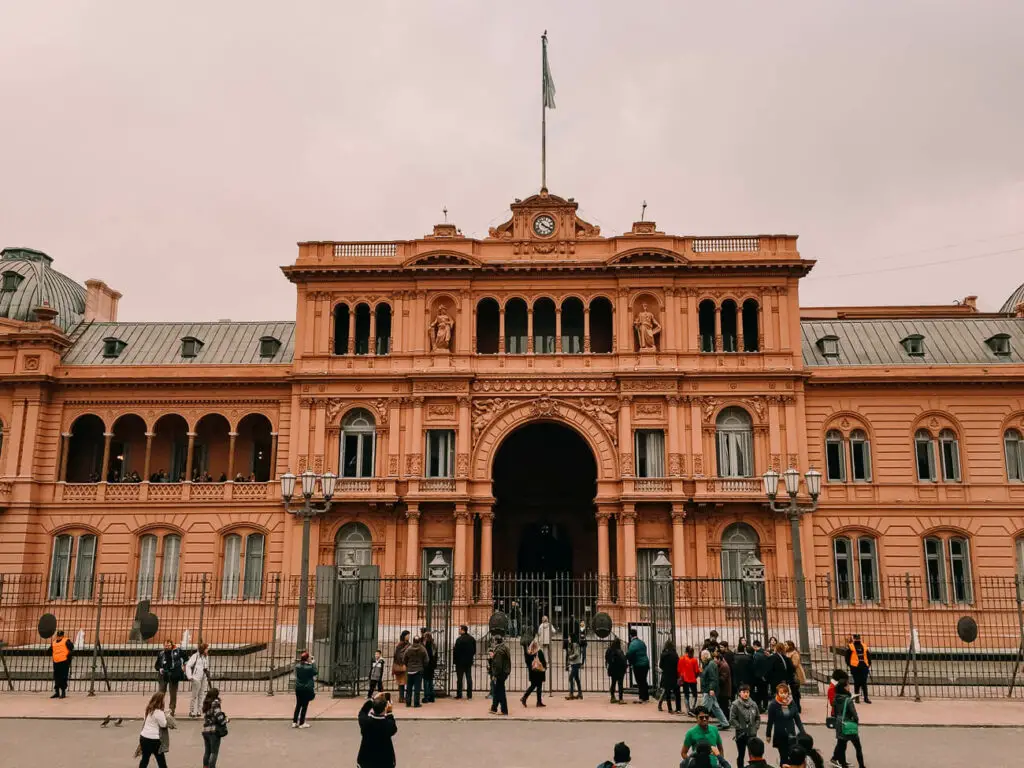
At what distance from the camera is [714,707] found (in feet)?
55.3

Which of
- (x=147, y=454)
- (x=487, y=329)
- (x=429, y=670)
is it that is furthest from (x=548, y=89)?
(x=429, y=670)

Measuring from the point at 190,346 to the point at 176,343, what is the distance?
1.71 m

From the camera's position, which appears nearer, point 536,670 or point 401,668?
point 536,670

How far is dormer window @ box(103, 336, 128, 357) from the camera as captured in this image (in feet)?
139

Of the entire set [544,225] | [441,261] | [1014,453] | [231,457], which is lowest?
[231,457]

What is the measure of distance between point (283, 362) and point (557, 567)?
56.4ft

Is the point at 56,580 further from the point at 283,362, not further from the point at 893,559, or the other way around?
the point at 893,559

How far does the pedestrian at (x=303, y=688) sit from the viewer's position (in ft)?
60.2

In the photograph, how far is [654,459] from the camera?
37.2 meters

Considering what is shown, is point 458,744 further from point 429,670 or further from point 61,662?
point 61,662

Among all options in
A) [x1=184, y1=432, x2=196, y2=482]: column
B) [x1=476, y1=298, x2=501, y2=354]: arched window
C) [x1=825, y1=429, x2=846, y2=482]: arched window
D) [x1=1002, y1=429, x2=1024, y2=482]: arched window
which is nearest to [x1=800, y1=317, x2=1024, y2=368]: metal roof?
[x1=1002, y1=429, x2=1024, y2=482]: arched window

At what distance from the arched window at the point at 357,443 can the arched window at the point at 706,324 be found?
1562 centimetres

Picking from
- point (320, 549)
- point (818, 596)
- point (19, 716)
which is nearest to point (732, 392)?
point (818, 596)

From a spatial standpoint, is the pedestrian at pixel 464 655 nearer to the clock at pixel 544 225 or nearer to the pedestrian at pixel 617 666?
the pedestrian at pixel 617 666
